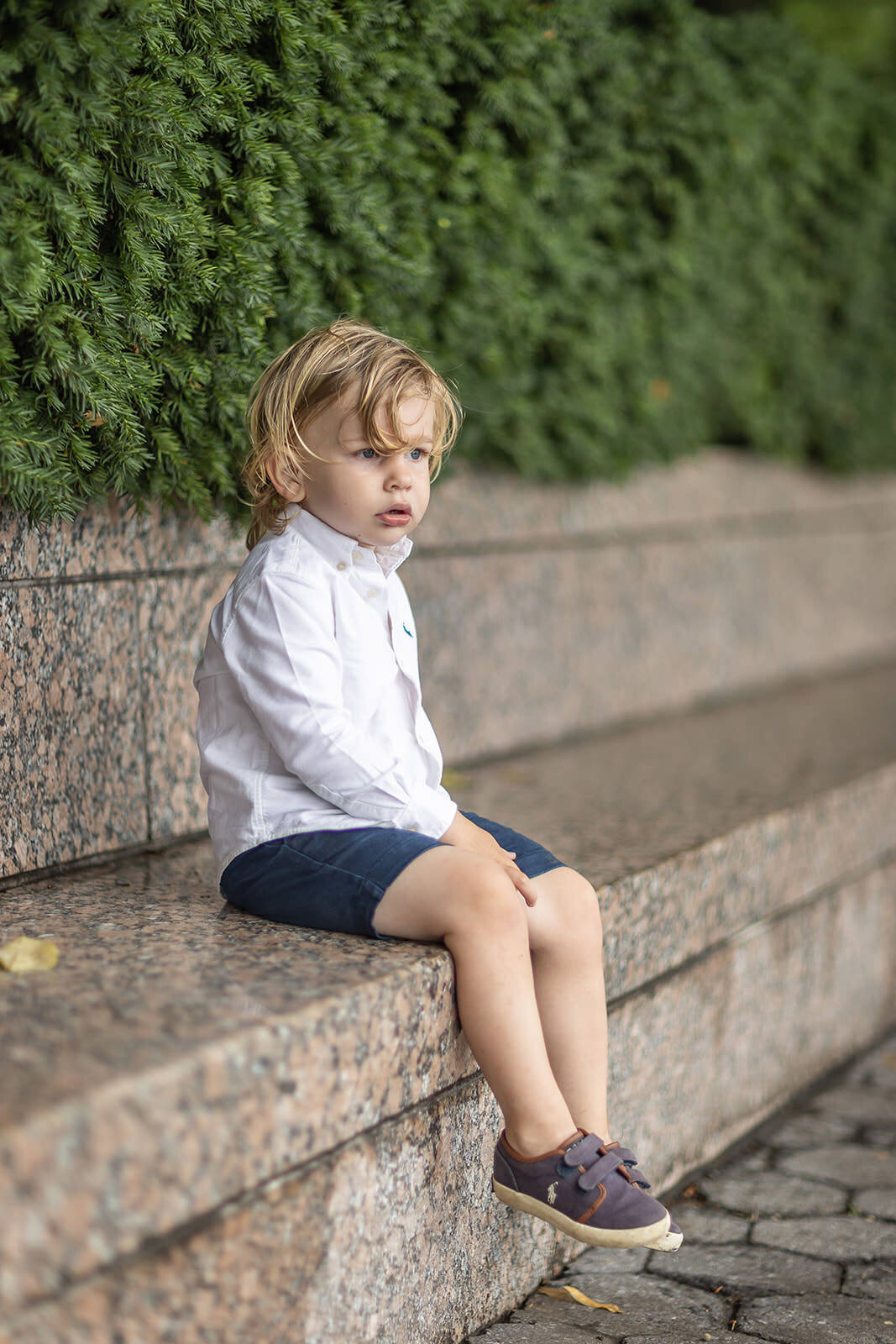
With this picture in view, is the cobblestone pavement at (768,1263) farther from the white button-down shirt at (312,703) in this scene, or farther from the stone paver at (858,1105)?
the white button-down shirt at (312,703)

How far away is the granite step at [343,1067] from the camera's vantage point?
1619 mm

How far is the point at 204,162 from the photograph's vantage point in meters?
2.76

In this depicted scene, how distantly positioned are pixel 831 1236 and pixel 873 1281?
0.21 meters

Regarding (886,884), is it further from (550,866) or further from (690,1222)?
(550,866)

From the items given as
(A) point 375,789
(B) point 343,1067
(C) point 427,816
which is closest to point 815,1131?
(C) point 427,816

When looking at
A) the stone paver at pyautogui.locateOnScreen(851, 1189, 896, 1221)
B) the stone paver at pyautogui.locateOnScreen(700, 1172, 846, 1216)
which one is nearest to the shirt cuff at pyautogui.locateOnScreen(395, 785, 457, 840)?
the stone paver at pyautogui.locateOnScreen(700, 1172, 846, 1216)

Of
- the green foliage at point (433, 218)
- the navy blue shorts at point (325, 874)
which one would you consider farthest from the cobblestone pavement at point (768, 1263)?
the green foliage at point (433, 218)

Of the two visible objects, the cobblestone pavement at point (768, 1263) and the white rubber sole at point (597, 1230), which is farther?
the cobblestone pavement at point (768, 1263)

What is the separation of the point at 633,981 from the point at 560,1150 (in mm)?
720

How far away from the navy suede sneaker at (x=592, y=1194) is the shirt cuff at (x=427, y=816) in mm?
586

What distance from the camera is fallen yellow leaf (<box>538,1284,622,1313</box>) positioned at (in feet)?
8.48

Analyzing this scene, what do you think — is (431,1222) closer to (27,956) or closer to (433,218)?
(27,956)

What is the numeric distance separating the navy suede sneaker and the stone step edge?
0.39 m

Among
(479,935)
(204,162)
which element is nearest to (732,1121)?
(479,935)
